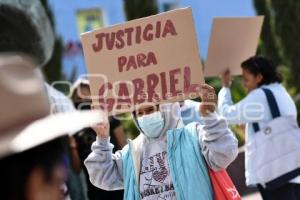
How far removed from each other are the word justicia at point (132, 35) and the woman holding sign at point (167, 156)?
0.35 meters

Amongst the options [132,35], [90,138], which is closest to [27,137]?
[132,35]

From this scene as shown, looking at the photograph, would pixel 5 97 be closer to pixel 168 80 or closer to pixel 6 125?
pixel 6 125

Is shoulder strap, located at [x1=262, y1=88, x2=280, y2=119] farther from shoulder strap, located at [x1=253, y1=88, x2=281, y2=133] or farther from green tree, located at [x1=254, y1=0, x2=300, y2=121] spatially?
green tree, located at [x1=254, y1=0, x2=300, y2=121]

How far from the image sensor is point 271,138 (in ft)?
14.6

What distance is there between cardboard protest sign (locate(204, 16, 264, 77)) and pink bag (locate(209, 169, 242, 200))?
172 centimetres

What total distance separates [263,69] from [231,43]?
31cm

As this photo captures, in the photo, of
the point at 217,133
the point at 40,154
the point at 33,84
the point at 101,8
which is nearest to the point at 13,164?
the point at 40,154

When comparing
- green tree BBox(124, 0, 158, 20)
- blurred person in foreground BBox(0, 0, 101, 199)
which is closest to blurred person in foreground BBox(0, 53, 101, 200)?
blurred person in foreground BBox(0, 0, 101, 199)

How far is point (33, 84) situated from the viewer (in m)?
1.41

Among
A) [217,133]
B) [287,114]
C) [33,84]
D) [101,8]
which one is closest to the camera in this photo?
[33,84]

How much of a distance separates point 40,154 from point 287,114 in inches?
129

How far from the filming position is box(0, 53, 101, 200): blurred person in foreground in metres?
1.31

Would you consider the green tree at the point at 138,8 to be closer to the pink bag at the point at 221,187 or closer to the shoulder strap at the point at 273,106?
the shoulder strap at the point at 273,106

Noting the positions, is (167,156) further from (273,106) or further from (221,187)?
(273,106)
